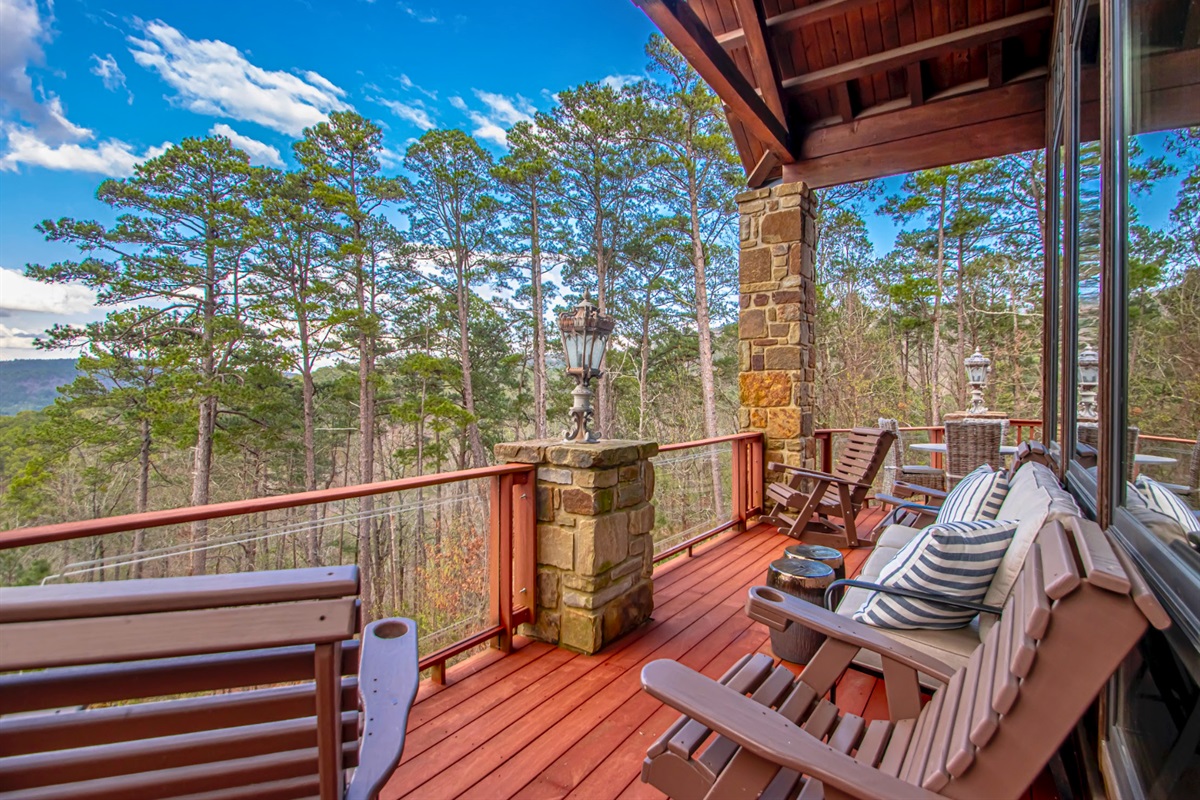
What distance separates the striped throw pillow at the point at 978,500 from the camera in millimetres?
2133

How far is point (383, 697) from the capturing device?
1.00 m

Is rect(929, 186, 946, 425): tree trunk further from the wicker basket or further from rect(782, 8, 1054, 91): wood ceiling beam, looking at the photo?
rect(782, 8, 1054, 91): wood ceiling beam

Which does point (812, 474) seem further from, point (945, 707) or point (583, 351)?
point (945, 707)

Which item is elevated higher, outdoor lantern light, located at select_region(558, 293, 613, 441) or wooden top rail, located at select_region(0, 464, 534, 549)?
outdoor lantern light, located at select_region(558, 293, 613, 441)

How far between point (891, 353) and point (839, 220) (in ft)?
10.9

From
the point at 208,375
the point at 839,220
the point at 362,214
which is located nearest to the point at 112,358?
the point at 208,375

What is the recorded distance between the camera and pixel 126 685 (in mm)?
691

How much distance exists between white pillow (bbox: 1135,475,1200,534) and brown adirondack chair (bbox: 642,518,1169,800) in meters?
0.11

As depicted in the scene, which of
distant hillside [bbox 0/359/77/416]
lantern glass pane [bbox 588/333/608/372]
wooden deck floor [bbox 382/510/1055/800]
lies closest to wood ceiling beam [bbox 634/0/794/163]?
lantern glass pane [bbox 588/333/608/372]

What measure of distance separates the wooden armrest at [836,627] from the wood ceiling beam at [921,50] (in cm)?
390

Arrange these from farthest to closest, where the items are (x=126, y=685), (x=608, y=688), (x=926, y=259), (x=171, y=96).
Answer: (x=171, y=96) → (x=926, y=259) → (x=608, y=688) → (x=126, y=685)

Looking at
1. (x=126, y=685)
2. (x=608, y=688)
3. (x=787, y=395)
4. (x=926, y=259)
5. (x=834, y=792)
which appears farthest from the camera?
(x=926, y=259)

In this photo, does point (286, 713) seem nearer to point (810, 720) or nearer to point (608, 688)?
point (810, 720)

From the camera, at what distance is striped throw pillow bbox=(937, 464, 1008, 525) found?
213 cm
